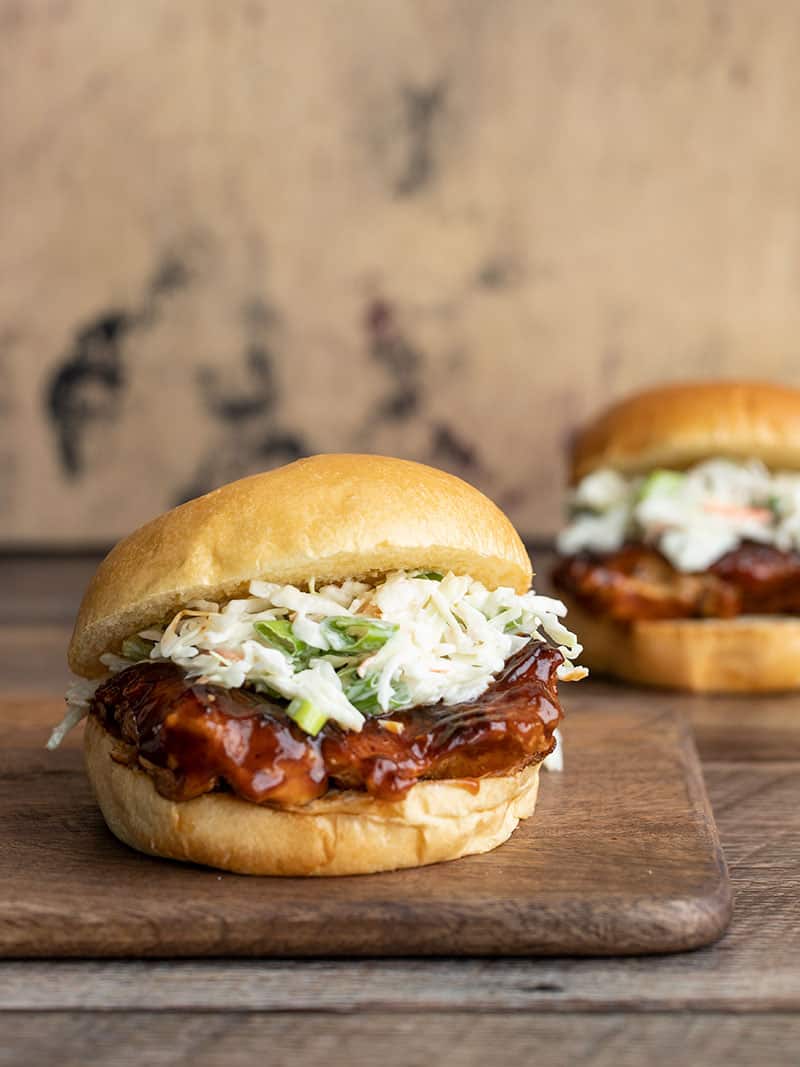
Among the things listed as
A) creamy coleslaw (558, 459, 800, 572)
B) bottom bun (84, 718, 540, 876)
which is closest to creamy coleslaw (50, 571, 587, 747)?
bottom bun (84, 718, 540, 876)

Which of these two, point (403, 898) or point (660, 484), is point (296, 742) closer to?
point (403, 898)

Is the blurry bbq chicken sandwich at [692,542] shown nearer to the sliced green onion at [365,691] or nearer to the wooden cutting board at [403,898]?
the wooden cutting board at [403,898]

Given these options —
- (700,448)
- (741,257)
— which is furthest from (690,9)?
(700,448)

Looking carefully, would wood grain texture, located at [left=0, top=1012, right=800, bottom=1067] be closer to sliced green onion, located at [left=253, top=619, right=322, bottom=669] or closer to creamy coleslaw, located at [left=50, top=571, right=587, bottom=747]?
creamy coleslaw, located at [left=50, top=571, right=587, bottom=747]

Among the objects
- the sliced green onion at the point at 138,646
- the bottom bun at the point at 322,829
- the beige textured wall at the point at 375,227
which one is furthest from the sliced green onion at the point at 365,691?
the beige textured wall at the point at 375,227

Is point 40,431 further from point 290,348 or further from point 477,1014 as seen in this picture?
point 477,1014

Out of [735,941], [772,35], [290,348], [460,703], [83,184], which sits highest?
[772,35]
